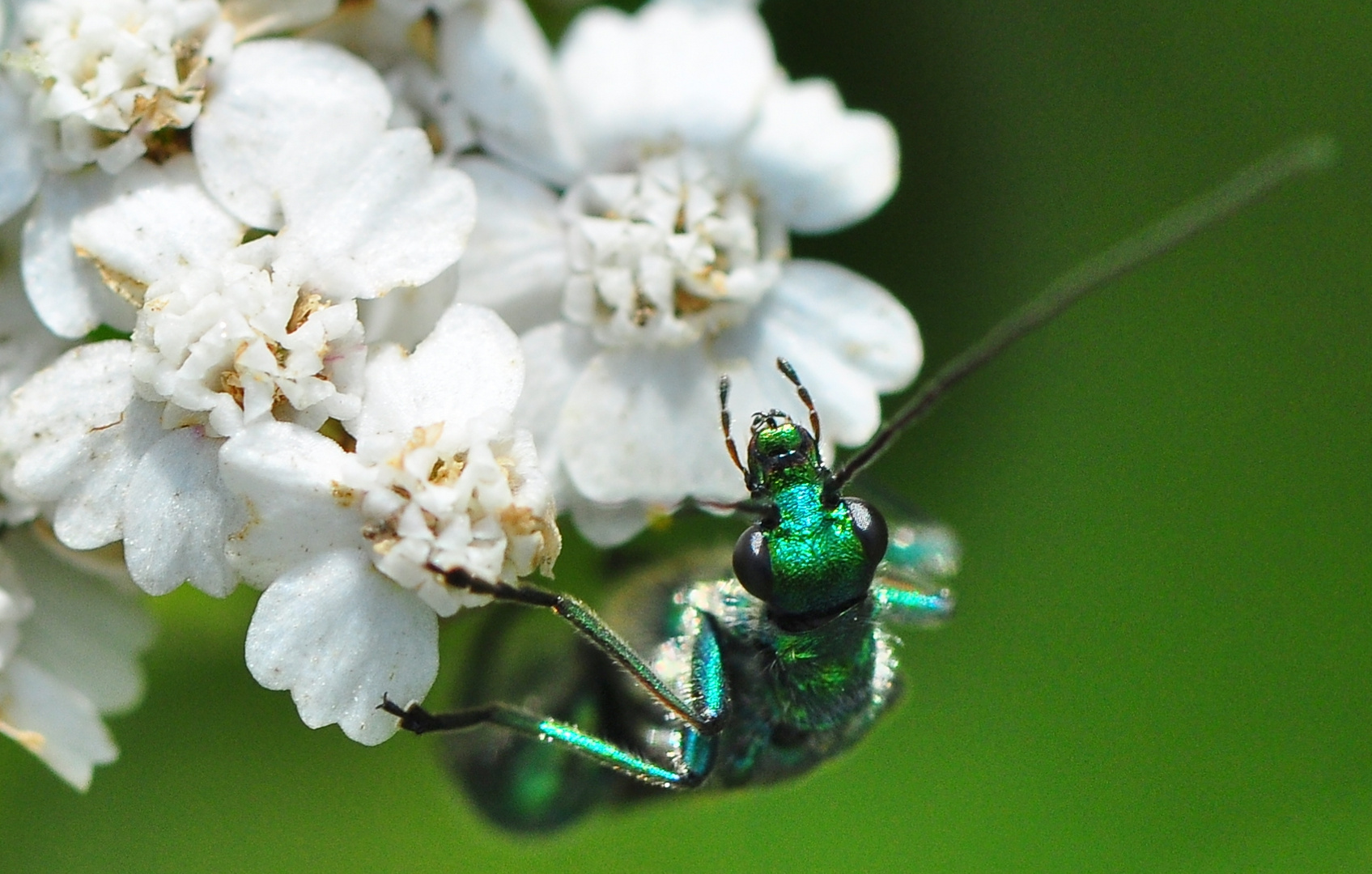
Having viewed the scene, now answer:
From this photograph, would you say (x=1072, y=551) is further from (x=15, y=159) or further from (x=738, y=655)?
Answer: (x=15, y=159)

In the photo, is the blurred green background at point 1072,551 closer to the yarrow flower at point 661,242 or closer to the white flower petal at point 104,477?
the yarrow flower at point 661,242

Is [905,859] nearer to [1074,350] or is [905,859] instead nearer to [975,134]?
[1074,350]

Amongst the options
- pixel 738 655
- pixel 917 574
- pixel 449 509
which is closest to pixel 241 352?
pixel 449 509

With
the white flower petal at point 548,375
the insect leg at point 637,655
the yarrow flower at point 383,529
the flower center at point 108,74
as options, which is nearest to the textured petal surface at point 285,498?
the yarrow flower at point 383,529

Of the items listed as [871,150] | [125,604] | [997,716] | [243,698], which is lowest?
[243,698]

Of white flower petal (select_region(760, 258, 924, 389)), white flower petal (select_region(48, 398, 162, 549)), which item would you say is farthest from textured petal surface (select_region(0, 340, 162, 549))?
white flower petal (select_region(760, 258, 924, 389))

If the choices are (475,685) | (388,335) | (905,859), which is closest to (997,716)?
(905,859)
